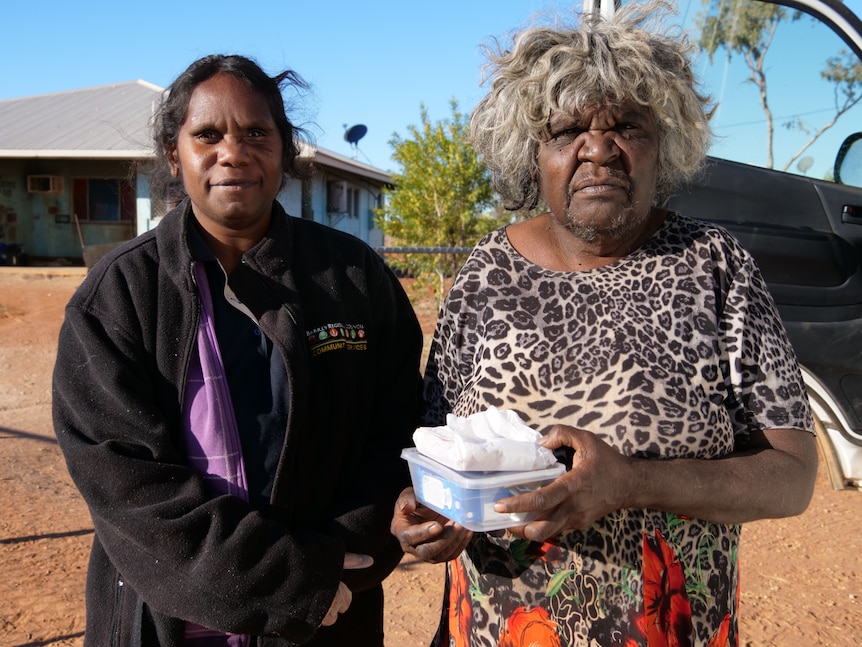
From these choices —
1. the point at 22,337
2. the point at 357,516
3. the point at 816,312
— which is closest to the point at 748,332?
the point at 357,516

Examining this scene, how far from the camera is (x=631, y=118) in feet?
6.29

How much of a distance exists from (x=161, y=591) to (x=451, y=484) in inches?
28.7

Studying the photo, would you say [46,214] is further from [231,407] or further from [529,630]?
[529,630]

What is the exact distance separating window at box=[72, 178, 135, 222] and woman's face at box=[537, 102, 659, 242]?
755 inches

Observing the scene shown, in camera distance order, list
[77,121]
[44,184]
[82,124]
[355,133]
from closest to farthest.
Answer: [44,184] → [82,124] → [77,121] → [355,133]

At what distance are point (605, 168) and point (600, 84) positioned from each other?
0.65 ft

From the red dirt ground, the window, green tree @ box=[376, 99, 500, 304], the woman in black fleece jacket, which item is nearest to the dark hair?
the woman in black fleece jacket

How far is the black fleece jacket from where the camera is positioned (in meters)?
1.77

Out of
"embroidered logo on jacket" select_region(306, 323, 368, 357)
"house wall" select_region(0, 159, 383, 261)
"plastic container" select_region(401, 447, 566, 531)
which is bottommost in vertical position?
"house wall" select_region(0, 159, 383, 261)

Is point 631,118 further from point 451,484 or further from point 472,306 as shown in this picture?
point 451,484

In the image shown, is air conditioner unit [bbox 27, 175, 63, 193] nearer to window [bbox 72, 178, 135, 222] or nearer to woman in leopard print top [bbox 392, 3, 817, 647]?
window [bbox 72, 178, 135, 222]

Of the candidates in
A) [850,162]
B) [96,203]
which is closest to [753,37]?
[850,162]

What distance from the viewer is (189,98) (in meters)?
2.03

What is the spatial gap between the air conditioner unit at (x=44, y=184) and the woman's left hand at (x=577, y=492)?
20.6 metres
